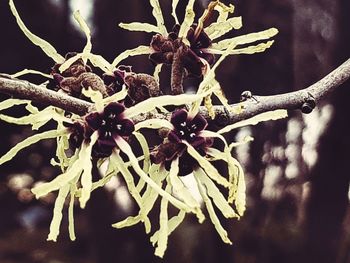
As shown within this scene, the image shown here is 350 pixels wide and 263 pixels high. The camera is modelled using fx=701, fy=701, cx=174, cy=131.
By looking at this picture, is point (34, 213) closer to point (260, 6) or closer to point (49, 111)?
point (260, 6)

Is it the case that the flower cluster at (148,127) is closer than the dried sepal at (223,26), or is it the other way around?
the flower cluster at (148,127)

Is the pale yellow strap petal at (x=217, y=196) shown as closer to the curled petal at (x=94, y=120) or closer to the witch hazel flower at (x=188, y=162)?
the witch hazel flower at (x=188, y=162)

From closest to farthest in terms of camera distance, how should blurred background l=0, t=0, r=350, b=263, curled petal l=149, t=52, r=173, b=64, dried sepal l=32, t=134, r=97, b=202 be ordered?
dried sepal l=32, t=134, r=97, b=202
curled petal l=149, t=52, r=173, b=64
blurred background l=0, t=0, r=350, b=263

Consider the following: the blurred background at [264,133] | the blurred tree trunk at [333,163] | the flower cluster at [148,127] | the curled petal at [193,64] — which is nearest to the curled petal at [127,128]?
the flower cluster at [148,127]

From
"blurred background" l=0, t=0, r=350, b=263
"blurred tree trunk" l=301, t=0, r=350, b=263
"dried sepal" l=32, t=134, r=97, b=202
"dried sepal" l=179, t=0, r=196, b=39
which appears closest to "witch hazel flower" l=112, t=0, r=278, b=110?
"dried sepal" l=179, t=0, r=196, b=39

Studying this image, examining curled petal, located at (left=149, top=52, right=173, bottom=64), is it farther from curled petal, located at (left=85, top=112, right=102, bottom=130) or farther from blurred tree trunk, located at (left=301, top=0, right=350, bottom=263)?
blurred tree trunk, located at (left=301, top=0, right=350, bottom=263)

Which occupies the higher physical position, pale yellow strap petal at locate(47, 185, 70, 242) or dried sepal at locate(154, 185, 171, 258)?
pale yellow strap petal at locate(47, 185, 70, 242)

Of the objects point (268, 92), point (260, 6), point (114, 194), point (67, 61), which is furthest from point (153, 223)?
point (67, 61)
